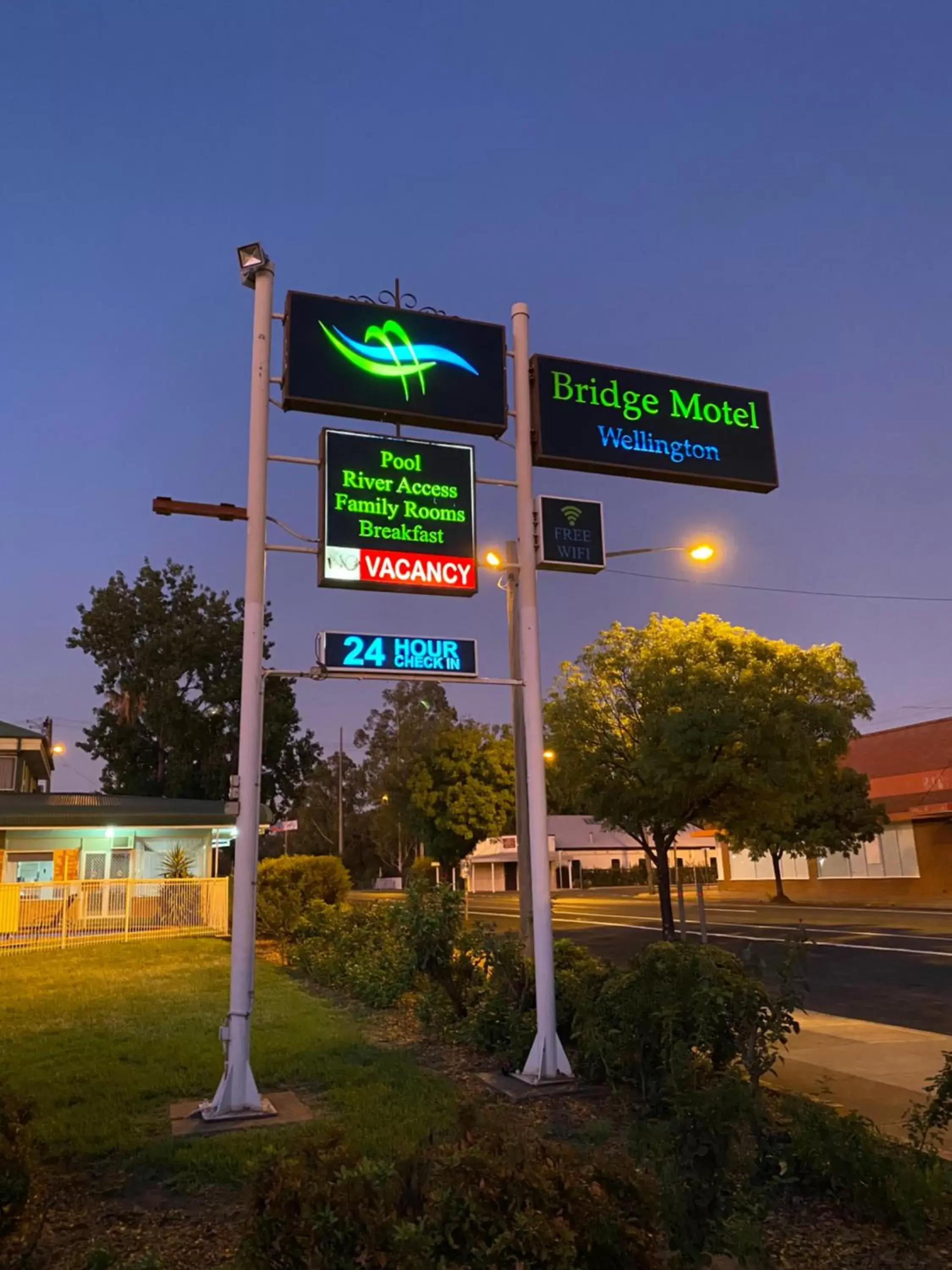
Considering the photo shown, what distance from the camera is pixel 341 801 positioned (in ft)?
234

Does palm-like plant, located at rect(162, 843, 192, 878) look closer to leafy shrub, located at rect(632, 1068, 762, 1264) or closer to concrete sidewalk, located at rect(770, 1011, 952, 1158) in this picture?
concrete sidewalk, located at rect(770, 1011, 952, 1158)

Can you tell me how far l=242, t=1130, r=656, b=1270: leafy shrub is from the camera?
3.05 meters

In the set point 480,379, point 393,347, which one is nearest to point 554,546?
point 480,379

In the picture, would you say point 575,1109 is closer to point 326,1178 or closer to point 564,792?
point 326,1178

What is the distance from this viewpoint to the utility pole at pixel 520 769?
9172mm

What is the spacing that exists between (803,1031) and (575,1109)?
15.3 feet

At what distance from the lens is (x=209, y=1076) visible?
8195mm

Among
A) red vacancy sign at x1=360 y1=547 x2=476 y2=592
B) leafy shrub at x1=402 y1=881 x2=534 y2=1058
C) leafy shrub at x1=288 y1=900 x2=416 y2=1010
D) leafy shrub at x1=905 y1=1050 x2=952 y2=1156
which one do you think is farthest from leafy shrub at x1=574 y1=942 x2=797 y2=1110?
leafy shrub at x1=288 y1=900 x2=416 y2=1010

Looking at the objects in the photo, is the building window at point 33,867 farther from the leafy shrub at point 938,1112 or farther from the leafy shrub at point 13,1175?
the leafy shrub at point 938,1112

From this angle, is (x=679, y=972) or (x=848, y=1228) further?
(x=679, y=972)

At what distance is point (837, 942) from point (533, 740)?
15707mm

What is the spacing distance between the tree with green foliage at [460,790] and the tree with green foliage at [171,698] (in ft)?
24.3

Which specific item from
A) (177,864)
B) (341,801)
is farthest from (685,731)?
(341,801)

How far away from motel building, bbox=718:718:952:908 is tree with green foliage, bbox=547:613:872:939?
14959 millimetres
